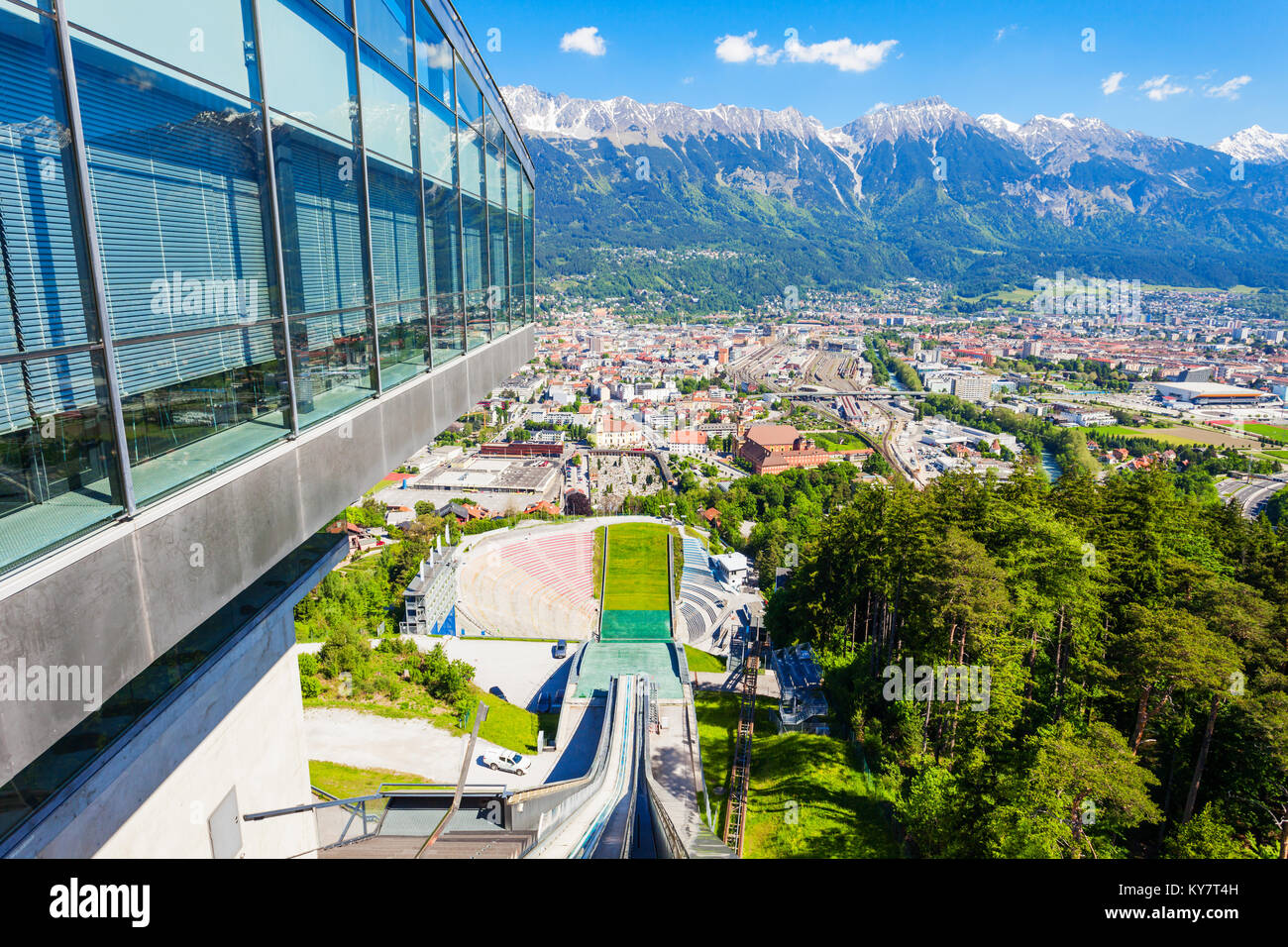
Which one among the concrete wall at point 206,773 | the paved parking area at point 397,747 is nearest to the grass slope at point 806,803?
the paved parking area at point 397,747

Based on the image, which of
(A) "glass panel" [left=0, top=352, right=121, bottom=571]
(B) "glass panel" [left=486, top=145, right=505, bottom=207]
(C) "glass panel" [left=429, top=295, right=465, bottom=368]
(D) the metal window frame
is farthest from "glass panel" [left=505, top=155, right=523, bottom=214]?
(A) "glass panel" [left=0, top=352, right=121, bottom=571]

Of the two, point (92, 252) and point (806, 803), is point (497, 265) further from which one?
point (806, 803)

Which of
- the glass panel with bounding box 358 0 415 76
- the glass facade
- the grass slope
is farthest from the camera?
the grass slope

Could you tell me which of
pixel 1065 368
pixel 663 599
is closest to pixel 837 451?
pixel 663 599

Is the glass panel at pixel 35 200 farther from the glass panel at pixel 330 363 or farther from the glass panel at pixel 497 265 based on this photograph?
the glass panel at pixel 497 265

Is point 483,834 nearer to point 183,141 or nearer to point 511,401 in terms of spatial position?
point 183,141

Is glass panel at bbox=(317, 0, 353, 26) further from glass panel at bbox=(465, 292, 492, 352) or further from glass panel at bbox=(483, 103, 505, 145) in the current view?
glass panel at bbox=(483, 103, 505, 145)

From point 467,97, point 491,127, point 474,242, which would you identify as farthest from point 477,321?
point 491,127
